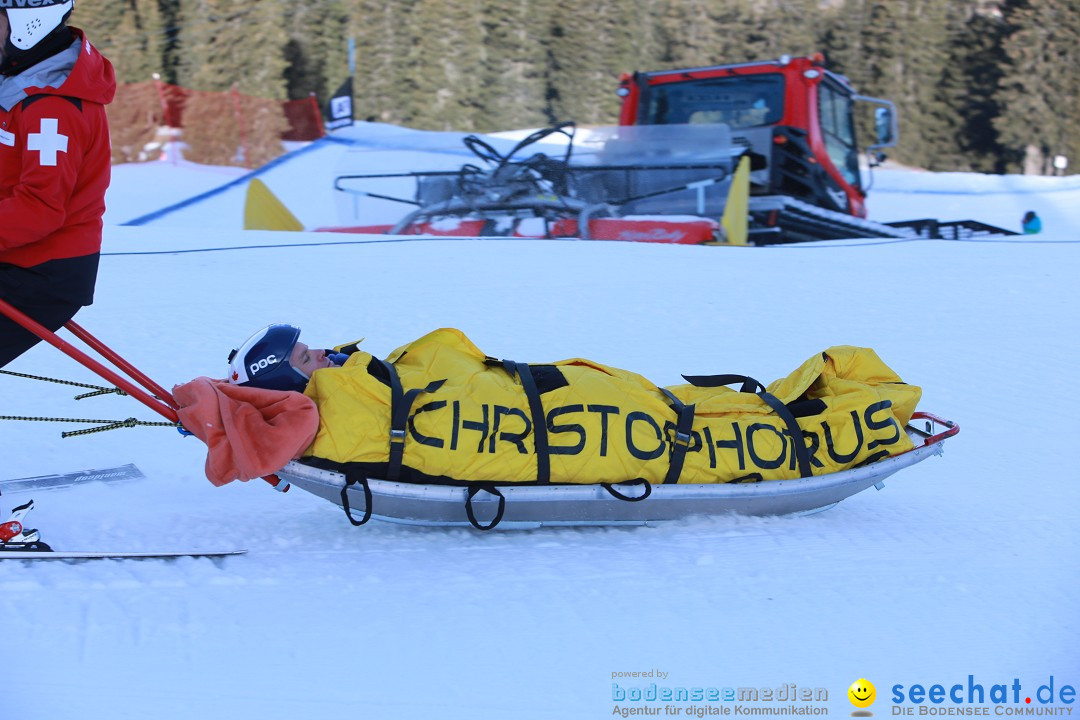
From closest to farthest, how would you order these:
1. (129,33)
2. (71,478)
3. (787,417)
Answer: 1. (787,417)
2. (71,478)
3. (129,33)

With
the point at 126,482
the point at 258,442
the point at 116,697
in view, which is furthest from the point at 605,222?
the point at 116,697

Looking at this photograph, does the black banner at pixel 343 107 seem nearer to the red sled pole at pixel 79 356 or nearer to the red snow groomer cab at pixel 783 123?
the red snow groomer cab at pixel 783 123

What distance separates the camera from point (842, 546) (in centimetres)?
258

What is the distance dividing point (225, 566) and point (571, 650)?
2.88 ft

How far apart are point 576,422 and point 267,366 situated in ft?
2.59

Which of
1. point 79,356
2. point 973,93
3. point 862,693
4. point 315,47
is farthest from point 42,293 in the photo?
point 973,93

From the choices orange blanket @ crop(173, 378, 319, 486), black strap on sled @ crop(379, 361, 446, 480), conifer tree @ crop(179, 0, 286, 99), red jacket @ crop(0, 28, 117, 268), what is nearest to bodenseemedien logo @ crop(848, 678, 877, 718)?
black strap on sled @ crop(379, 361, 446, 480)

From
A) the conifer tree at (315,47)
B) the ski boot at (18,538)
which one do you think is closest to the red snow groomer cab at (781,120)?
the ski boot at (18,538)

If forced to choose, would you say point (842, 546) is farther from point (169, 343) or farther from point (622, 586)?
point (169, 343)

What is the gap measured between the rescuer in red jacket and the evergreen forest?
24.6 metres

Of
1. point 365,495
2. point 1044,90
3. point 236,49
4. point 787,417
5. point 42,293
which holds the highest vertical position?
point 42,293

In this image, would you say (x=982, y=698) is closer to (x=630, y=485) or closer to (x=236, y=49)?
(x=630, y=485)

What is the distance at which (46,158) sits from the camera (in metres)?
2.24

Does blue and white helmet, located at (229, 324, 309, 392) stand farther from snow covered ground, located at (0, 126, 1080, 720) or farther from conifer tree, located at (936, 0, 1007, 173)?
conifer tree, located at (936, 0, 1007, 173)
